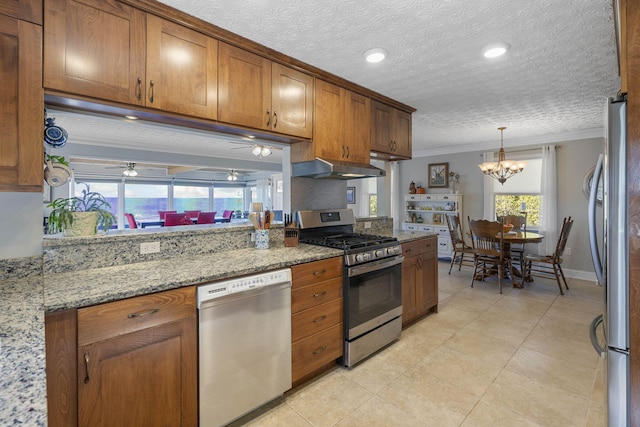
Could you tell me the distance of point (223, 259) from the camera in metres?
2.03

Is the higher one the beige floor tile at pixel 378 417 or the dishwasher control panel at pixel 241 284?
the dishwasher control panel at pixel 241 284

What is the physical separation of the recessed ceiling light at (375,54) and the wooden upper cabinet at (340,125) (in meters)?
0.48

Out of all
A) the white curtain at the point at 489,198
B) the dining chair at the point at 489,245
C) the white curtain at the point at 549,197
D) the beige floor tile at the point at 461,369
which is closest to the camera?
the beige floor tile at the point at 461,369

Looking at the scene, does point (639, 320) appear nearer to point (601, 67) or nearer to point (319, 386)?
point (319, 386)

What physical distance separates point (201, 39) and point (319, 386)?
94.9 inches

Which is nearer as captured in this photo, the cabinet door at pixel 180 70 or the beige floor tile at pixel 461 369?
the cabinet door at pixel 180 70

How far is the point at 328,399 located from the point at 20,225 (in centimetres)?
201

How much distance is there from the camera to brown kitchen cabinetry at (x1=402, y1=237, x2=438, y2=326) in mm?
3008

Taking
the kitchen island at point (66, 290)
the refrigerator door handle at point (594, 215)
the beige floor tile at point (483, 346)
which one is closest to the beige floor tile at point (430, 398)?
the beige floor tile at point (483, 346)

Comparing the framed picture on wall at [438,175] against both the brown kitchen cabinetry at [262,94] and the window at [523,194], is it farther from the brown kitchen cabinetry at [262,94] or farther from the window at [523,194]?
the brown kitchen cabinetry at [262,94]

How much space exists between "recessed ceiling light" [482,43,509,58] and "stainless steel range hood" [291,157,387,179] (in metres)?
1.23

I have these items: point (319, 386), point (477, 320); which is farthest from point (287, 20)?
point (477, 320)

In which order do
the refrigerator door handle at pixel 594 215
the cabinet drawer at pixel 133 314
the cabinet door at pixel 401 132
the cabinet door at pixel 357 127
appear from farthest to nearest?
1. the cabinet door at pixel 401 132
2. the cabinet door at pixel 357 127
3. the refrigerator door handle at pixel 594 215
4. the cabinet drawer at pixel 133 314

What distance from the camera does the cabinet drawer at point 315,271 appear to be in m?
2.03
